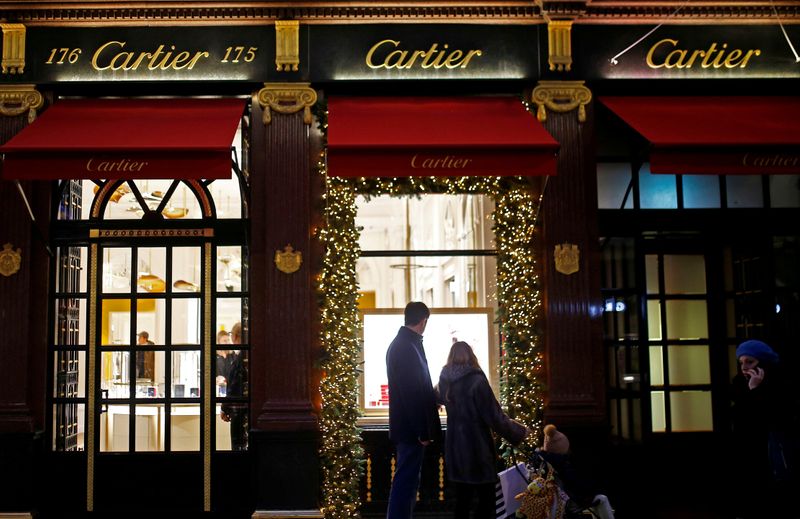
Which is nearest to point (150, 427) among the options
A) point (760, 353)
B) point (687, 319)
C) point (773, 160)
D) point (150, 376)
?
point (150, 376)

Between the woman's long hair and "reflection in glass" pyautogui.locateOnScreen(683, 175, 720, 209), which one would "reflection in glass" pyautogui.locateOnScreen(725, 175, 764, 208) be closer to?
"reflection in glass" pyautogui.locateOnScreen(683, 175, 720, 209)

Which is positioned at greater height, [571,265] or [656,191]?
[656,191]

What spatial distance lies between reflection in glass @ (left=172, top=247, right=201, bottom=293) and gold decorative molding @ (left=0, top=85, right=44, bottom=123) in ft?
6.33

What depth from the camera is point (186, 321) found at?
893 centimetres

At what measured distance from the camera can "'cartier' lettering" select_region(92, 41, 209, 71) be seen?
8.89 m

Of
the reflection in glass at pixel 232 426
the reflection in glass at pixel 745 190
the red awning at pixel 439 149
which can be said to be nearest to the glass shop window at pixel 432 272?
the red awning at pixel 439 149

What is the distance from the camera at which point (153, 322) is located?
8945 millimetres

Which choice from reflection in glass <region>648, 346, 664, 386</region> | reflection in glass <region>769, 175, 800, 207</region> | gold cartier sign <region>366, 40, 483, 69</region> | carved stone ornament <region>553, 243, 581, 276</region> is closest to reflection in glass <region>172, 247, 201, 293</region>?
gold cartier sign <region>366, 40, 483, 69</region>

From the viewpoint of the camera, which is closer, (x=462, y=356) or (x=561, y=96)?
(x=462, y=356)

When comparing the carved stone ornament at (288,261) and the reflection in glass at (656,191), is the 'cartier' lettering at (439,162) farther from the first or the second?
the reflection in glass at (656,191)

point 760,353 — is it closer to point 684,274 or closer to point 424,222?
point 684,274

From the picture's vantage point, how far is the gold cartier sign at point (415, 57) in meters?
8.92

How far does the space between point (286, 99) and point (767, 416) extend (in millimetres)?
5197

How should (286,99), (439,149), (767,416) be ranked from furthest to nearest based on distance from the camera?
(286,99)
(439,149)
(767,416)
